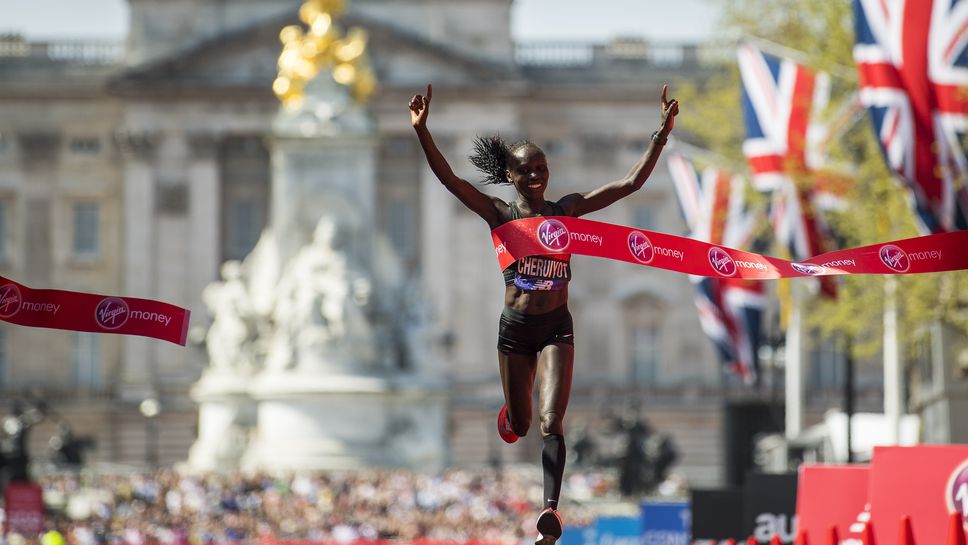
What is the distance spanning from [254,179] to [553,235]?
269ft

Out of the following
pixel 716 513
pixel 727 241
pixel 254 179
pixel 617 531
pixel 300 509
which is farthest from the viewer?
pixel 254 179

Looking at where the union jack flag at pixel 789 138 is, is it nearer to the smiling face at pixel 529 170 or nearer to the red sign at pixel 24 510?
the red sign at pixel 24 510

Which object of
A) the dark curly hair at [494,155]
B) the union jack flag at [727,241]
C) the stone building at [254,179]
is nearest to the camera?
the dark curly hair at [494,155]

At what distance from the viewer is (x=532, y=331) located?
1164cm

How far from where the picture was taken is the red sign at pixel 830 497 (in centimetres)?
1373

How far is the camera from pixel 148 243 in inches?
3561

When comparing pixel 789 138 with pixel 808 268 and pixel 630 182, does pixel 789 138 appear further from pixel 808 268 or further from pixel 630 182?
pixel 630 182

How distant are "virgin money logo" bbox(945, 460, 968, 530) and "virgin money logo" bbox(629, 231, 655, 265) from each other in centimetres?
226

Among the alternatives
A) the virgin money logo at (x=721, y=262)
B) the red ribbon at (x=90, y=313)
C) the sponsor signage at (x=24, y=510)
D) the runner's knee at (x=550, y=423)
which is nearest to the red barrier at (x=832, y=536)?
the virgin money logo at (x=721, y=262)

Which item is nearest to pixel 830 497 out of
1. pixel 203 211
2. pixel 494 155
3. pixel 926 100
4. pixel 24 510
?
pixel 494 155

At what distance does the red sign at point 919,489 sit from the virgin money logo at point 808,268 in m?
1.23

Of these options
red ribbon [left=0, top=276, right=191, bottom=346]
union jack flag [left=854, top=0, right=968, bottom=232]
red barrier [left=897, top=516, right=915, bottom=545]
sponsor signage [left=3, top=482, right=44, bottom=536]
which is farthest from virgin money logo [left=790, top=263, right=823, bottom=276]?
sponsor signage [left=3, top=482, right=44, bottom=536]

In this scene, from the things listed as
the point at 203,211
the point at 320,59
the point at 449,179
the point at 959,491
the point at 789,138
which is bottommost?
the point at 959,491

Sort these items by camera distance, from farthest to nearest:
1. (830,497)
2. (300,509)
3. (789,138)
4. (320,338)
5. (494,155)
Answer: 1. (320,338)
2. (300,509)
3. (789,138)
4. (830,497)
5. (494,155)
